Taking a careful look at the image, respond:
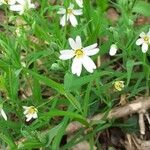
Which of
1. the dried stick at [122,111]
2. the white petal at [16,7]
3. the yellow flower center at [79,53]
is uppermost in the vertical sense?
the white petal at [16,7]

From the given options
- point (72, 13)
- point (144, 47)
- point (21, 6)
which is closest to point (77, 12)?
point (72, 13)

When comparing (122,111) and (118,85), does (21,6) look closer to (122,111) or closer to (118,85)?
(118,85)

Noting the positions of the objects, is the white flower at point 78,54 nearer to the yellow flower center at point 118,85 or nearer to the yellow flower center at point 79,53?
the yellow flower center at point 79,53

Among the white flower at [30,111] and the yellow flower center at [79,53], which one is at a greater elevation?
the yellow flower center at [79,53]

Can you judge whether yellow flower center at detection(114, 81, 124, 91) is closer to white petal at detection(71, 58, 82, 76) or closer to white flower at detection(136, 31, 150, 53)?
white flower at detection(136, 31, 150, 53)

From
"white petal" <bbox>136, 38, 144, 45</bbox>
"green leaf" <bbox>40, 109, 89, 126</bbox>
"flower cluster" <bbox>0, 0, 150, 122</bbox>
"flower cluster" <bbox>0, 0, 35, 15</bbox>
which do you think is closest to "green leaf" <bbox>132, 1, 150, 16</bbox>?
"flower cluster" <bbox>0, 0, 150, 122</bbox>

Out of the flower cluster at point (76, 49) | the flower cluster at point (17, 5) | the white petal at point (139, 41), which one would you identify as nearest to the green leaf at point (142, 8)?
the flower cluster at point (76, 49)

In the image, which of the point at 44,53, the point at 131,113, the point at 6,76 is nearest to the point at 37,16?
the point at 44,53

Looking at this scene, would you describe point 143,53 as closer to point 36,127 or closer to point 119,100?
point 119,100
